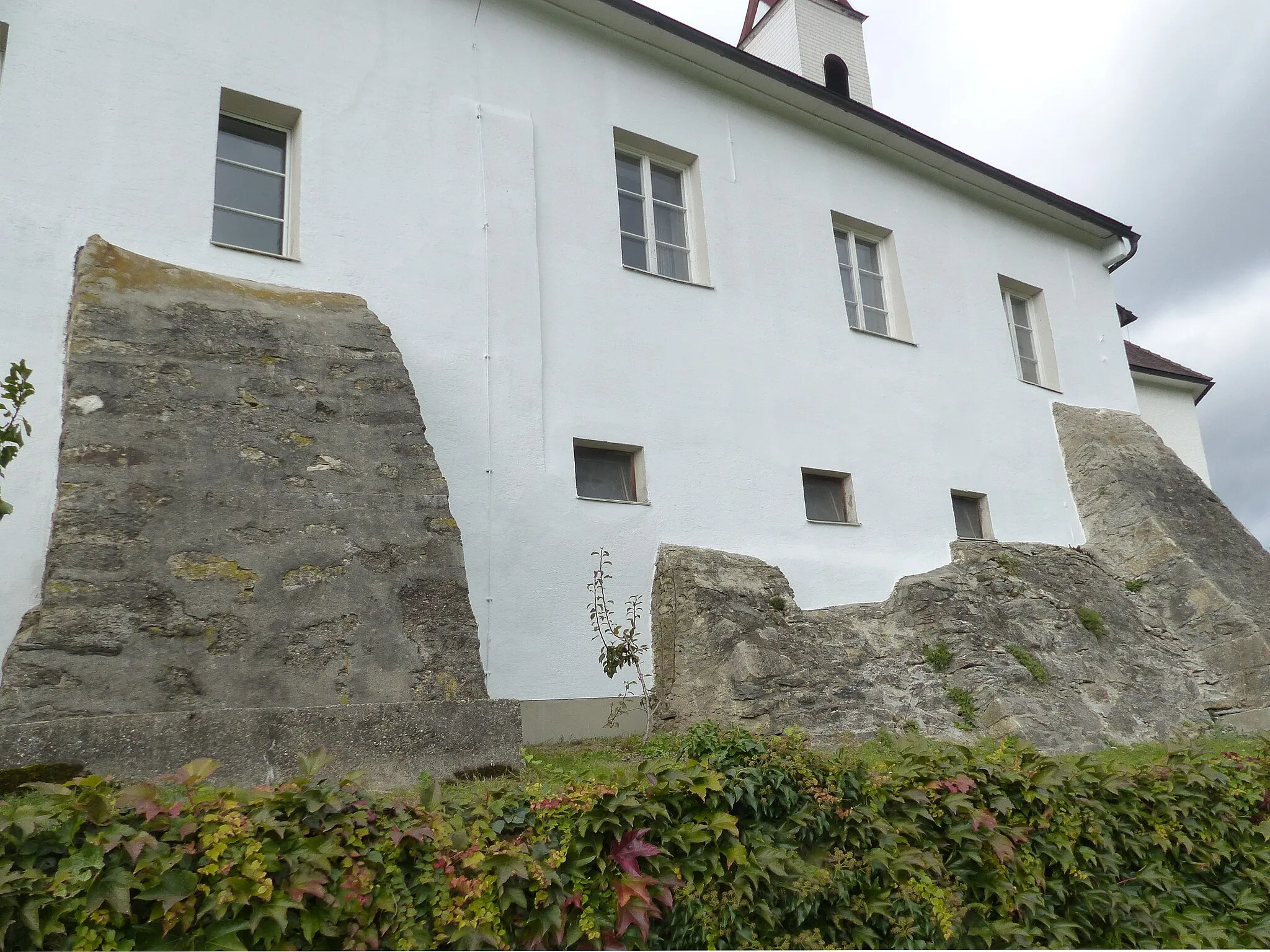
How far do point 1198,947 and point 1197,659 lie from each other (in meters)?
6.78

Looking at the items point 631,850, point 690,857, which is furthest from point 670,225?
point 631,850

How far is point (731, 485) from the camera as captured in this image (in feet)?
28.7

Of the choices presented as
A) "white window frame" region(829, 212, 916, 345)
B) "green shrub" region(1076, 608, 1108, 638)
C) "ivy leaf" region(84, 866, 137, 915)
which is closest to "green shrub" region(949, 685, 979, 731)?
"green shrub" region(1076, 608, 1108, 638)

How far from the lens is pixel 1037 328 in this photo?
13.0 meters

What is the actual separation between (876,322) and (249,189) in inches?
272

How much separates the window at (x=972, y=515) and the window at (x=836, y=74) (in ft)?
23.2

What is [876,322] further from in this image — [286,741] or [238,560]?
[286,741]

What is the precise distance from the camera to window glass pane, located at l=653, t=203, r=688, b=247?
9352mm

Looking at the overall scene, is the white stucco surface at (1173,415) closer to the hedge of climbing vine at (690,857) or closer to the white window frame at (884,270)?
the white window frame at (884,270)

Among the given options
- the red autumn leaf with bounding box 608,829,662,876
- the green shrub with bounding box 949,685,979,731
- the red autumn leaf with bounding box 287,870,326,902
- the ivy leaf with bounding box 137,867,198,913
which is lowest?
the red autumn leaf with bounding box 608,829,662,876

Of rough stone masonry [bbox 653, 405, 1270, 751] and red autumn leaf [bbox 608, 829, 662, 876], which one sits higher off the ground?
rough stone masonry [bbox 653, 405, 1270, 751]

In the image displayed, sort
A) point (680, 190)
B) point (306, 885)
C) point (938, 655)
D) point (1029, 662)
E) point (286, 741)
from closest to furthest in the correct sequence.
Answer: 1. point (306, 885)
2. point (286, 741)
3. point (938, 655)
4. point (1029, 662)
5. point (680, 190)

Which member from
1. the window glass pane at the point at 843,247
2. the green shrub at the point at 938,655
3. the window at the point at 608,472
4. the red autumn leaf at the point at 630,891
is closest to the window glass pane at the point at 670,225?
the window glass pane at the point at 843,247

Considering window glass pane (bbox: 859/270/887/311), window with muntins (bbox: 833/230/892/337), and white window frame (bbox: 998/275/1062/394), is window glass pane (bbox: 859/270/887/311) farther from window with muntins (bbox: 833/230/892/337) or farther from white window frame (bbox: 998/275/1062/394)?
white window frame (bbox: 998/275/1062/394)
